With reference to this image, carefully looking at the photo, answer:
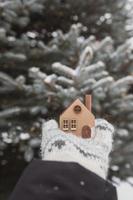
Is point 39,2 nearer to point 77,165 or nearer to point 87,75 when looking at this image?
point 87,75

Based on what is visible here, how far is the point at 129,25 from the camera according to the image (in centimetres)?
489

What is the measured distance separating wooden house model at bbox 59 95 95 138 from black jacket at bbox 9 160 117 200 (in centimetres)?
18

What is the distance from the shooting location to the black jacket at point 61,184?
2.83ft

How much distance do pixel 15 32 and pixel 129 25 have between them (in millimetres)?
1141

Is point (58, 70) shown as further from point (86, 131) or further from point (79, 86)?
point (86, 131)

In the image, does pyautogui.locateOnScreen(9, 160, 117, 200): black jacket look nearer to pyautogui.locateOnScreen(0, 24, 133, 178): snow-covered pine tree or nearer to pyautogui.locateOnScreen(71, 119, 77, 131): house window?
pyautogui.locateOnScreen(71, 119, 77, 131): house window

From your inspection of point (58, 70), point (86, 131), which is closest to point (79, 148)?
point (86, 131)

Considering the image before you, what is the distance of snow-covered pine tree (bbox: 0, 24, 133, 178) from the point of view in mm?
3680

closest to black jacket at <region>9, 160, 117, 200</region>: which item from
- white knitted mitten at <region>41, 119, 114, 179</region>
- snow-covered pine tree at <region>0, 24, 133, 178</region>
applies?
white knitted mitten at <region>41, 119, 114, 179</region>

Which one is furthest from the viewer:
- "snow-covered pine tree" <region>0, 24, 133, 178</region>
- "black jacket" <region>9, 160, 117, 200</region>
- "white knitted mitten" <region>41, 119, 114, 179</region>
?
"snow-covered pine tree" <region>0, 24, 133, 178</region>

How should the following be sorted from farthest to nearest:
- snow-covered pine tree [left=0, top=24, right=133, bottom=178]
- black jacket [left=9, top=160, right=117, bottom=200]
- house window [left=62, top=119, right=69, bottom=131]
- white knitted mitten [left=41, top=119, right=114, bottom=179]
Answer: snow-covered pine tree [left=0, top=24, right=133, bottom=178] → house window [left=62, top=119, right=69, bottom=131] → white knitted mitten [left=41, top=119, right=114, bottom=179] → black jacket [left=9, top=160, right=117, bottom=200]

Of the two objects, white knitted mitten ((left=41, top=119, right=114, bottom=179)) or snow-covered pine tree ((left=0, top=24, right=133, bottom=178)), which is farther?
snow-covered pine tree ((left=0, top=24, right=133, bottom=178))

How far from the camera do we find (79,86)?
11.9 feet

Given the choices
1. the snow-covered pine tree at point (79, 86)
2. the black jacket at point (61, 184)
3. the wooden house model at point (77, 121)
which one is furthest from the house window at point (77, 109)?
the snow-covered pine tree at point (79, 86)
